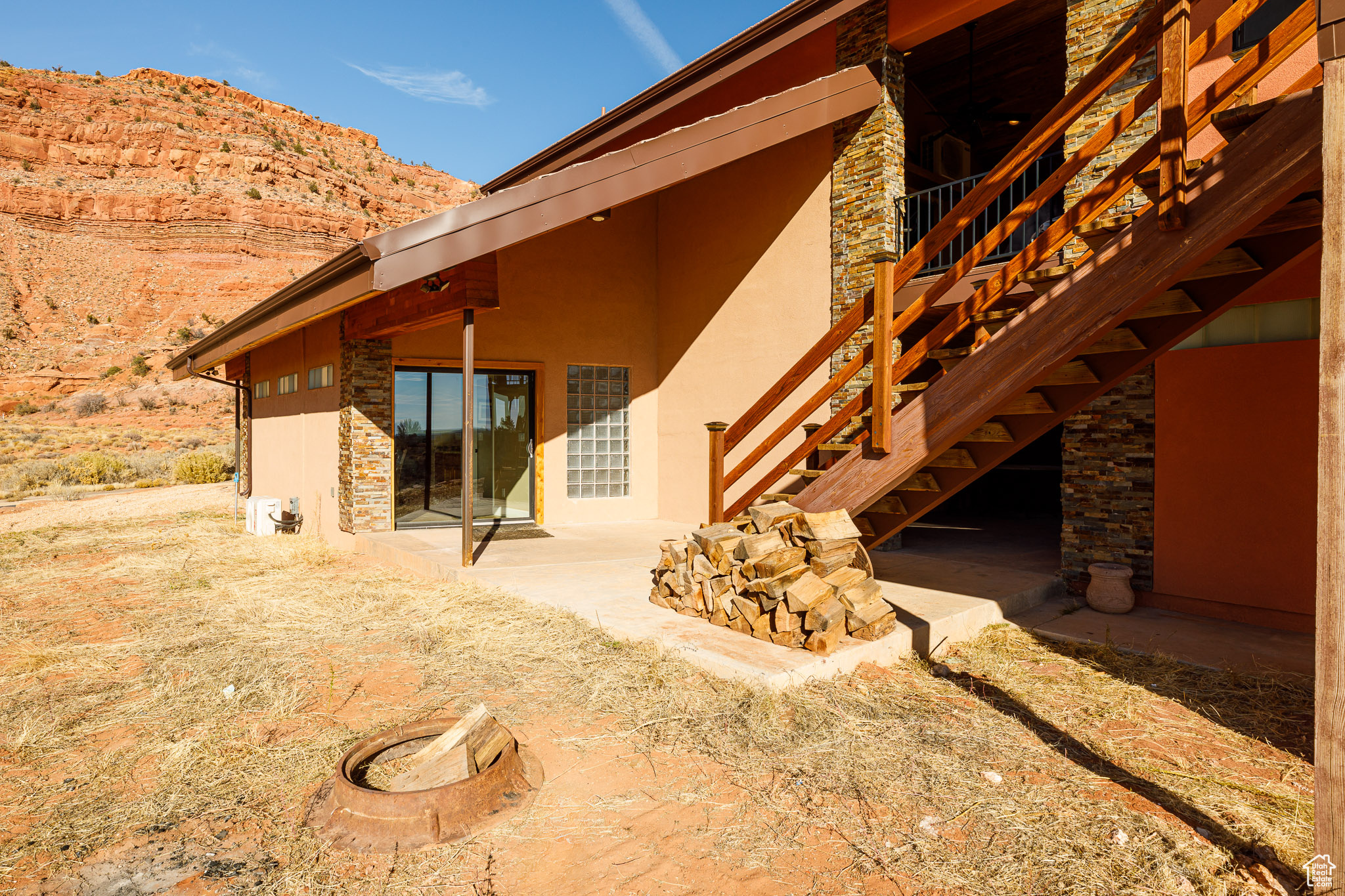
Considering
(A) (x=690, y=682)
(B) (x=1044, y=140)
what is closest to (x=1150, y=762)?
(A) (x=690, y=682)

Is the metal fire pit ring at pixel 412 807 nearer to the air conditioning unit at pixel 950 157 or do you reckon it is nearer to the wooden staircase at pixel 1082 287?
the wooden staircase at pixel 1082 287

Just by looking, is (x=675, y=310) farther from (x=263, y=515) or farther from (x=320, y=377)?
(x=263, y=515)

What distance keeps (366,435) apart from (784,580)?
6051 millimetres

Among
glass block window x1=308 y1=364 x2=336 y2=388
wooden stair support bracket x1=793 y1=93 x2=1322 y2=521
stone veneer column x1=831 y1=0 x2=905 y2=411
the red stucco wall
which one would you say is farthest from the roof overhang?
the red stucco wall

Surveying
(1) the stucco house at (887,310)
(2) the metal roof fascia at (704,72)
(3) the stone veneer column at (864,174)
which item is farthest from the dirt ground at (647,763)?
(2) the metal roof fascia at (704,72)

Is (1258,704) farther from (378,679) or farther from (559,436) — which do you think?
(559,436)

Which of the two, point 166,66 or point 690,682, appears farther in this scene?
point 166,66

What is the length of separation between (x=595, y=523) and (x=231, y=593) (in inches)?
177

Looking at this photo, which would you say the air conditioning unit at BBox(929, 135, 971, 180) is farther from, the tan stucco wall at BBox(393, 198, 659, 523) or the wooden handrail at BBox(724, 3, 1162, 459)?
the wooden handrail at BBox(724, 3, 1162, 459)

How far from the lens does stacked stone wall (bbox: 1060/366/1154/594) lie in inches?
219

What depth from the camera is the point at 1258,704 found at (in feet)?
12.2

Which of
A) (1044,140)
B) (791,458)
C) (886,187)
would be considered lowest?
(791,458)

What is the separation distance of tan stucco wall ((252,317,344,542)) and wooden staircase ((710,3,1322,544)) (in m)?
6.30

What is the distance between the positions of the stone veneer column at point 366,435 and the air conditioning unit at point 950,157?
7.29m
